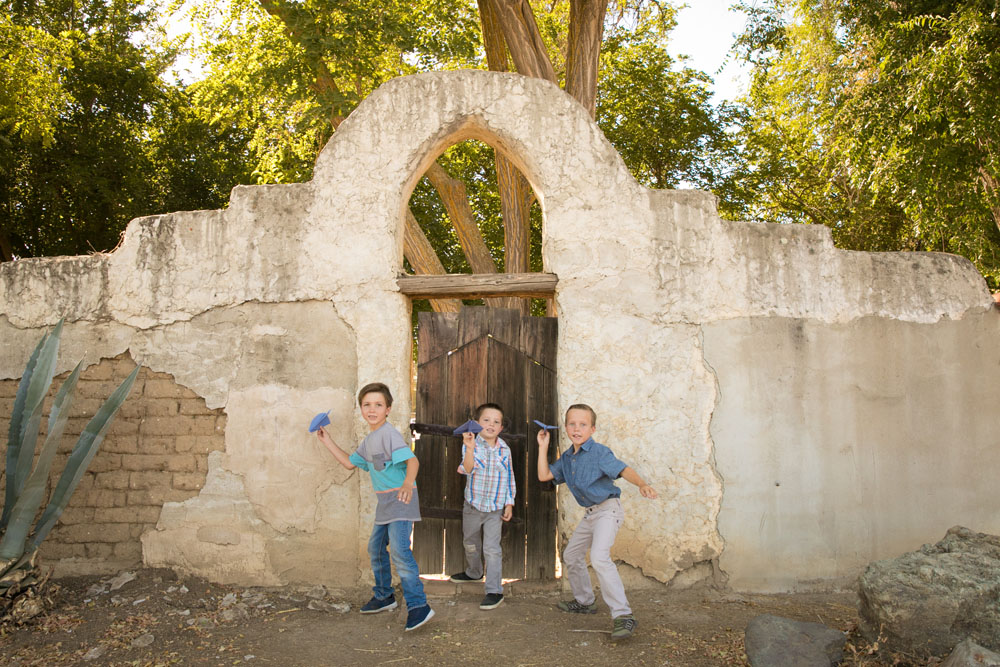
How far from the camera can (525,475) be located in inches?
193

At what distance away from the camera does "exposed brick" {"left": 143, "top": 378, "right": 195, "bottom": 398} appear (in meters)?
4.90

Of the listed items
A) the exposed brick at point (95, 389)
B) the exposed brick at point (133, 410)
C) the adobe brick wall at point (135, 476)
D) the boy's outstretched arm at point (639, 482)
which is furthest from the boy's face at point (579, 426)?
the exposed brick at point (95, 389)

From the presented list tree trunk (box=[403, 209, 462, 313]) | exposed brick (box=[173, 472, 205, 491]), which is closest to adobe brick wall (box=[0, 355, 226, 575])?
exposed brick (box=[173, 472, 205, 491])

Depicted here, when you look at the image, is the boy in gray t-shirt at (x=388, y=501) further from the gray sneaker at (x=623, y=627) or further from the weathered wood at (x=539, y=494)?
the gray sneaker at (x=623, y=627)

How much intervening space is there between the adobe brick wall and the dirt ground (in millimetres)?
188

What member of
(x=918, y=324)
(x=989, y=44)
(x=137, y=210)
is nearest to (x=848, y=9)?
(x=989, y=44)

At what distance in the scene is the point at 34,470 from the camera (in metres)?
4.54

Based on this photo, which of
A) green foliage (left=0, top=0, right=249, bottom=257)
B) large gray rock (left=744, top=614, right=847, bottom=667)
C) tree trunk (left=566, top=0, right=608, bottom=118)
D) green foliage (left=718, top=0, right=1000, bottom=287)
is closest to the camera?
large gray rock (left=744, top=614, right=847, bottom=667)

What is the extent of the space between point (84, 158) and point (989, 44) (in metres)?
12.8

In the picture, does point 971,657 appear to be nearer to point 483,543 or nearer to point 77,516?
point 483,543

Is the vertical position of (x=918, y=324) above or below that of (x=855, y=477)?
above

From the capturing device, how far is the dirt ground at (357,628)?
12.5 ft

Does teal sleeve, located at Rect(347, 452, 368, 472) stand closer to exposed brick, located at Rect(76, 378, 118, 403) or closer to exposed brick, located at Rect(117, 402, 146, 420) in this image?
exposed brick, located at Rect(117, 402, 146, 420)

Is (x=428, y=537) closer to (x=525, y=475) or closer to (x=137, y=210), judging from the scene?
(x=525, y=475)
